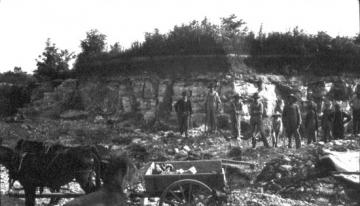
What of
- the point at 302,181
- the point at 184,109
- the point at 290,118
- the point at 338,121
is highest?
the point at 184,109

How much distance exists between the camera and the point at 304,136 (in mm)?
18969

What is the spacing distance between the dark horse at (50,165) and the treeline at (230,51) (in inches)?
575

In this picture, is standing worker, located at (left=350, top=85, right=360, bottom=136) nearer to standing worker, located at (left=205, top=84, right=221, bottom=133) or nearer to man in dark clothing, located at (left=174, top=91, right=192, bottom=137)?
standing worker, located at (left=205, top=84, right=221, bottom=133)

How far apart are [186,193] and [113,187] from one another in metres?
1.50

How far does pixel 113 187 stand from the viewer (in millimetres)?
6738

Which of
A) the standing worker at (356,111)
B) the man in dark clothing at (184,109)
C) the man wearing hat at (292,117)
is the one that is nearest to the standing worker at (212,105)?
the man in dark clothing at (184,109)

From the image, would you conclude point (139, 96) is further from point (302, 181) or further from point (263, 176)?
point (302, 181)

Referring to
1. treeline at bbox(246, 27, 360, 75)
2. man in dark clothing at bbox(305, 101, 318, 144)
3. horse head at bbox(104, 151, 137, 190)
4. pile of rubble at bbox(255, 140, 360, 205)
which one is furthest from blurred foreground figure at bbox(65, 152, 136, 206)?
treeline at bbox(246, 27, 360, 75)

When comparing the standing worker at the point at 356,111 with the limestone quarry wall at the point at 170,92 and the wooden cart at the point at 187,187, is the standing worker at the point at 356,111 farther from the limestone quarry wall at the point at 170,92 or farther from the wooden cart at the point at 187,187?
the wooden cart at the point at 187,187

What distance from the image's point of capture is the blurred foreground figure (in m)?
6.28

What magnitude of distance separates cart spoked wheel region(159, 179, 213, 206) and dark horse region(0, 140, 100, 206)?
136 centimetres

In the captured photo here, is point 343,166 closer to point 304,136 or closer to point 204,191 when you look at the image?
point 204,191

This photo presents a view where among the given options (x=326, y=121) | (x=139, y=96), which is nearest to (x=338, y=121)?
(x=326, y=121)

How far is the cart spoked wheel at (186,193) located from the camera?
7355 mm
